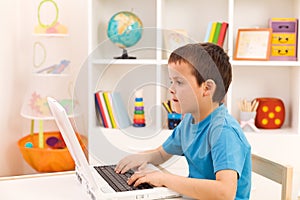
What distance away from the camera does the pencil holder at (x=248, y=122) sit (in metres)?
2.44

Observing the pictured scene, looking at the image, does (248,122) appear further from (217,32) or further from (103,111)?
(103,111)

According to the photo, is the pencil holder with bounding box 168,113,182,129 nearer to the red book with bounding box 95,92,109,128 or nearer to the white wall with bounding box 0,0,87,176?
the red book with bounding box 95,92,109,128

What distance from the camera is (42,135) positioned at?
2447 millimetres

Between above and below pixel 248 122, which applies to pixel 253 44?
above

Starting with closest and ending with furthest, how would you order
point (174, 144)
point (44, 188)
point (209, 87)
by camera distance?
point (209, 87), point (44, 188), point (174, 144)

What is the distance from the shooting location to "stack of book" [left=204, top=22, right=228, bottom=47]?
2.40 meters

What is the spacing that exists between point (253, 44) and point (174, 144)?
1172 mm

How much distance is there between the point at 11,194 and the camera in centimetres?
130

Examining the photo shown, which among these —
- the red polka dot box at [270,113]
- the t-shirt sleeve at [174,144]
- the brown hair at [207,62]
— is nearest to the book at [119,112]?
the t-shirt sleeve at [174,144]

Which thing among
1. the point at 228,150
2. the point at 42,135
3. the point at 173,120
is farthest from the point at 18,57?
the point at 228,150

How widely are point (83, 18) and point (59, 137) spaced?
2.29ft

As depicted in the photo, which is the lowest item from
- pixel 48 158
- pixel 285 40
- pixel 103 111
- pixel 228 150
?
pixel 48 158

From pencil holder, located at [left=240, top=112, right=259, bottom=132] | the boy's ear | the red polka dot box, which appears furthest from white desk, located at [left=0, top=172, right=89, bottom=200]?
the red polka dot box

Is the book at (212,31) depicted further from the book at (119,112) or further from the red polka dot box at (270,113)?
the book at (119,112)
